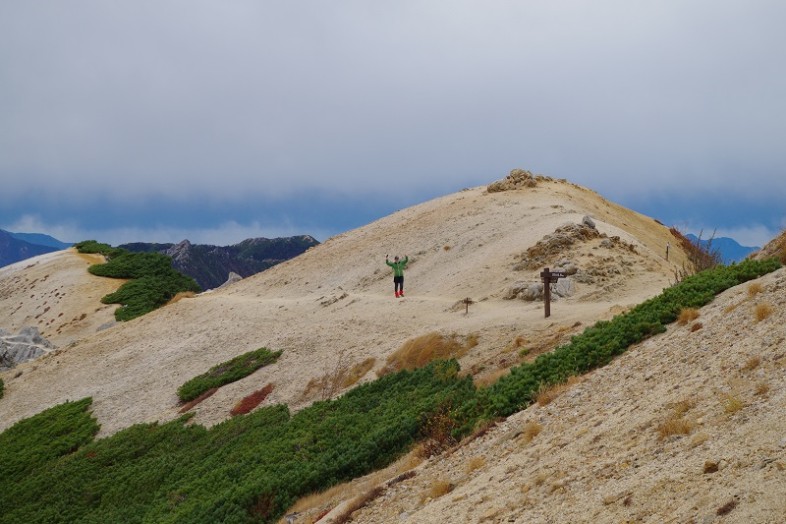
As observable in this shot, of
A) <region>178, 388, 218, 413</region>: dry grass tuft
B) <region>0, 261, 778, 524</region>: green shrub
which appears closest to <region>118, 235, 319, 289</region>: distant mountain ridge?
<region>178, 388, 218, 413</region>: dry grass tuft

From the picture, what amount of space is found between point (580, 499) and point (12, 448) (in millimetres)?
29004

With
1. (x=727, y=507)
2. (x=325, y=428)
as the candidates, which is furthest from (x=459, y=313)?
(x=727, y=507)

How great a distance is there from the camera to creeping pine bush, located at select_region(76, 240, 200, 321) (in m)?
59.3

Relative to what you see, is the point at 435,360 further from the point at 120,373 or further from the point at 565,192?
the point at 565,192

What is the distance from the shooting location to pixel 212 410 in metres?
27.6

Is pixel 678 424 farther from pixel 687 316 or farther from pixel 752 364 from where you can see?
pixel 687 316

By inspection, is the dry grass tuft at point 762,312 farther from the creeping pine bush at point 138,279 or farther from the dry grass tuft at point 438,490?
the creeping pine bush at point 138,279

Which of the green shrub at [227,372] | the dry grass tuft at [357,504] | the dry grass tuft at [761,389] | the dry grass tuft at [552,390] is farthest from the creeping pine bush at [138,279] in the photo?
the dry grass tuft at [761,389]

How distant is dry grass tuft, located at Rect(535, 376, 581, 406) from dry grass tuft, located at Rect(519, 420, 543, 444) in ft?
3.93

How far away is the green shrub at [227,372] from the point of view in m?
30.3

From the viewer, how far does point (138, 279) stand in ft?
219

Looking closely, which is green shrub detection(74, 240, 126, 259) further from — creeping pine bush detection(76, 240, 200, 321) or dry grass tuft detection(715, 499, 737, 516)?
dry grass tuft detection(715, 499, 737, 516)

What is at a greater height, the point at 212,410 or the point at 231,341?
the point at 231,341

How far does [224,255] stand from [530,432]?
171m
